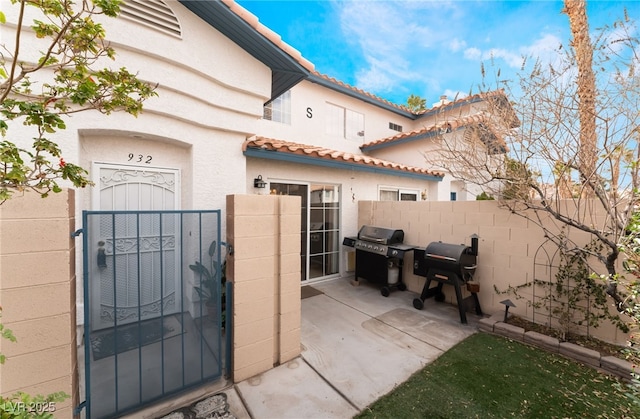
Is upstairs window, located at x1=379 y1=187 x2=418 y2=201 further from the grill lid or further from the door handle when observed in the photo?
the door handle

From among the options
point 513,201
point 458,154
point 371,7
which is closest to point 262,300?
point 458,154

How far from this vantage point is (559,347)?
4.10 m

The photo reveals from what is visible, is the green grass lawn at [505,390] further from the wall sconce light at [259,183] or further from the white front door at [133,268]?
the wall sconce light at [259,183]

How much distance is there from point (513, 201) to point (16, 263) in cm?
720

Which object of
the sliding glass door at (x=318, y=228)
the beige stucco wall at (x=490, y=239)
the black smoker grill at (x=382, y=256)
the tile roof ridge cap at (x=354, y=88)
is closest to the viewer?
the beige stucco wall at (x=490, y=239)

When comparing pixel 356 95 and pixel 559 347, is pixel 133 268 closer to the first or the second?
pixel 559 347

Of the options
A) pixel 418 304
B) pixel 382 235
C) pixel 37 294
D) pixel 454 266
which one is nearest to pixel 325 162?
pixel 382 235

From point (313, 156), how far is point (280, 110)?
4.17 metres

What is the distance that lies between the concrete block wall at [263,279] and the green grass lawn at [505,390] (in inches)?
60.9

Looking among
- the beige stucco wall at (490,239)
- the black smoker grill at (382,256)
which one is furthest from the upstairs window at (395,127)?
the black smoker grill at (382,256)

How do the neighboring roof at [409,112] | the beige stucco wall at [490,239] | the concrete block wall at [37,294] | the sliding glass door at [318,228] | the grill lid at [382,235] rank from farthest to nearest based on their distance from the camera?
1. the sliding glass door at [318,228]
2. the grill lid at [382,235]
3. the beige stucco wall at [490,239]
4. the neighboring roof at [409,112]
5. the concrete block wall at [37,294]

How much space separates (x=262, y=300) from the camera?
3697mm

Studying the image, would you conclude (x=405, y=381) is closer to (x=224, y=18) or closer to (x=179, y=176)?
(x=179, y=176)

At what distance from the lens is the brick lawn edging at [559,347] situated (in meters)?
3.57
